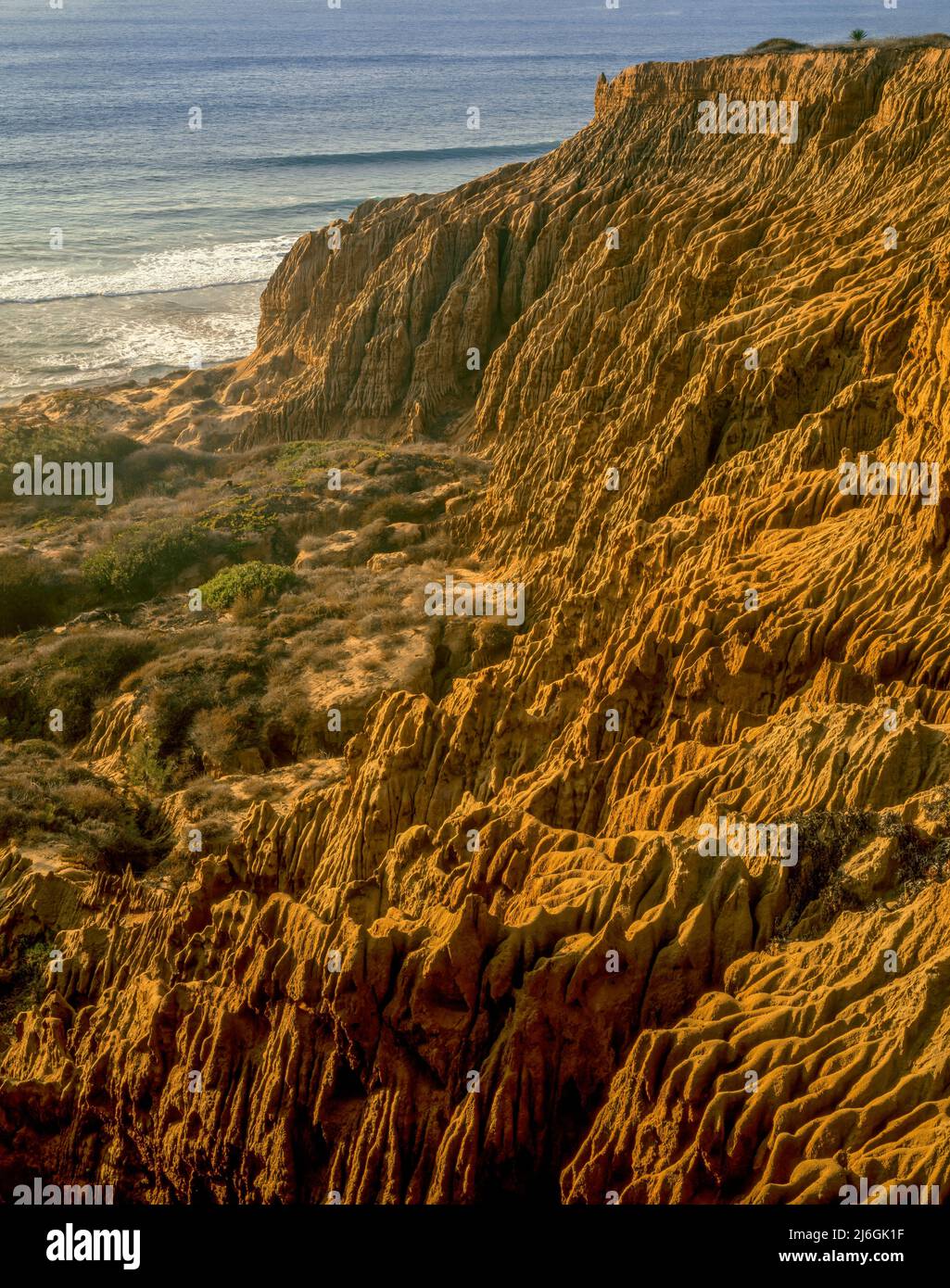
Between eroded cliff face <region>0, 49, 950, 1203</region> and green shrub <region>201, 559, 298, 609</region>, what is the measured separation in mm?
4611

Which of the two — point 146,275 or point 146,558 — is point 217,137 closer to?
point 146,275

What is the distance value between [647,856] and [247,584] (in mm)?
19264

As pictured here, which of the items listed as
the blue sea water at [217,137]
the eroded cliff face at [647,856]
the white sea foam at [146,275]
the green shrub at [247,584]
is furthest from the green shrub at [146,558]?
the white sea foam at [146,275]

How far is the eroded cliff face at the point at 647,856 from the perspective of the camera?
10367mm

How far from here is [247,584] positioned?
29562 millimetres

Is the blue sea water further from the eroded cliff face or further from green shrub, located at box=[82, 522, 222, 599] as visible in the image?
the eroded cliff face

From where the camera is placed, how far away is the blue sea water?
68.4 metres

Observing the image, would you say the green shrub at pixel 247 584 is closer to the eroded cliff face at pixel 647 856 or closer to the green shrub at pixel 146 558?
the green shrub at pixel 146 558

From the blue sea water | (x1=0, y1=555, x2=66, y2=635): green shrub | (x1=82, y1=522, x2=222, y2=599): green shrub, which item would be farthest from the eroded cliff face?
the blue sea water

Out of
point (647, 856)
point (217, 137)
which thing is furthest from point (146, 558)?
point (217, 137)

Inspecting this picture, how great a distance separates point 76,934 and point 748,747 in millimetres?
8973

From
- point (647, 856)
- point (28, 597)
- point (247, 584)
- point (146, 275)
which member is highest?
point (146, 275)
